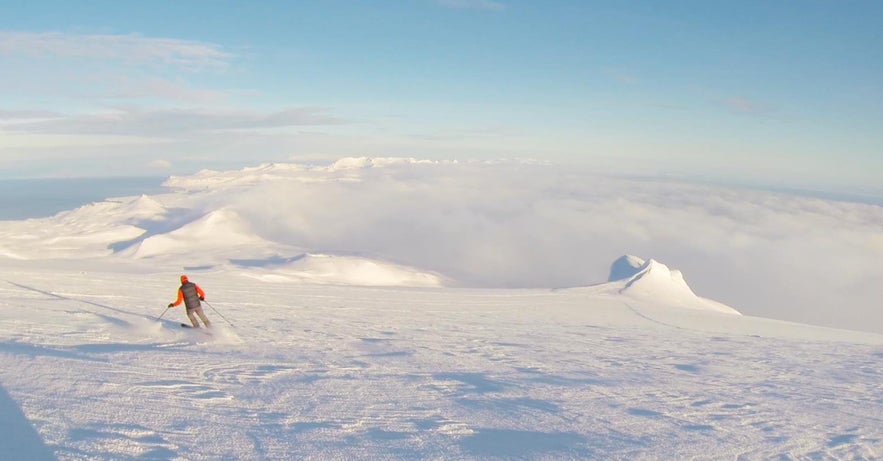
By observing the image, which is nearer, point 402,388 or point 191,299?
point 402,388

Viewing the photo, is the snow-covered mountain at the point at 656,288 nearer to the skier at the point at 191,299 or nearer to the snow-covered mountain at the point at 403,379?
the snow-covered mountain at the point at 403,379

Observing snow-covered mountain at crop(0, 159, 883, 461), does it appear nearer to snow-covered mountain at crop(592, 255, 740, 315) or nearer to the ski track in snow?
the ski track in snow

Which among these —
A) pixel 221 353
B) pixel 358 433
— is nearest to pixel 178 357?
pixel 221 353

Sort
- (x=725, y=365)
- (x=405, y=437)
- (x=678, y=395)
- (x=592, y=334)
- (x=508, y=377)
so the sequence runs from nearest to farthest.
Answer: (x=405, y=437) → (x=678, y=395) → (x=508, y=377) → (x=725, y=365) → (x=592, y=334)

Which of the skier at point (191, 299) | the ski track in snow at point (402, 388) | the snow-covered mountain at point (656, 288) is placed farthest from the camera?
the snow-covered mountain at point (656, 288)


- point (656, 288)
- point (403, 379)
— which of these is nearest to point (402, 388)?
point (403, 379)

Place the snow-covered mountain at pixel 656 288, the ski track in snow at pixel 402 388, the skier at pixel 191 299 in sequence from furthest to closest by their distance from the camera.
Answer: the snow-covered mountain at pixel 656 288
the skier at pixel 191 299
the ski track in snow at pixel 402 388

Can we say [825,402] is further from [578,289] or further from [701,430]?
[578,289]

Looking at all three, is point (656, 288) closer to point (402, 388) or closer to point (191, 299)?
point (191, 299)

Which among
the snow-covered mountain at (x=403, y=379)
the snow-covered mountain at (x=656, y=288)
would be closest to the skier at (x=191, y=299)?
the snow-covered mountain at (x=403, y=379)
